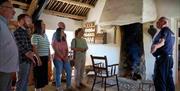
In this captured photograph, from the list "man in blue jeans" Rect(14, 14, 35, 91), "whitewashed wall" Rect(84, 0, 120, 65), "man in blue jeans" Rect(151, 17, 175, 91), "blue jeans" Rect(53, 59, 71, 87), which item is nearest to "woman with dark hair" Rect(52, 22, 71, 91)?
"blue jeans" Rect(53, 59, 71, 87)

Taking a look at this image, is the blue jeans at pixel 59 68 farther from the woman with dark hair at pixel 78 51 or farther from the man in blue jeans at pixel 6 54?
the man in blue jeans at pixel 6 54

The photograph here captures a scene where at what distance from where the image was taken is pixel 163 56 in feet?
12.6

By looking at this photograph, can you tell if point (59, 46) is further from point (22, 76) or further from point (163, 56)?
point (163, 56)

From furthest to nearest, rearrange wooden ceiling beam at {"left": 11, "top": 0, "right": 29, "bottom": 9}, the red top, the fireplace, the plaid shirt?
the fireplace, wooden ceiling beam at {"left": 11, "top": 0, "right": 29, "bottom": 9}, the red top, the plaid shirt

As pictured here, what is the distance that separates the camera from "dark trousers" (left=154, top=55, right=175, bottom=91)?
383cm

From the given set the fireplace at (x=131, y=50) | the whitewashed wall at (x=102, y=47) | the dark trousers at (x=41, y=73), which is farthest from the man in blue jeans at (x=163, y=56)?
the whitewashed wall at (x=102, y=47)

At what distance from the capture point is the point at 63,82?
19.4 feet

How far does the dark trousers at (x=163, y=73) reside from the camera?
151 inches

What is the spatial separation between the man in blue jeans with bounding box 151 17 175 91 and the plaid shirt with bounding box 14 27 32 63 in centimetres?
207

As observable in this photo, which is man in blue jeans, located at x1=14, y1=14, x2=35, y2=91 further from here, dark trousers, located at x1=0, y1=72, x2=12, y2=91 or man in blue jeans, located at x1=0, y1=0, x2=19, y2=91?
dark trousers, located at x1=0, y1=72, x2=12, y2=91

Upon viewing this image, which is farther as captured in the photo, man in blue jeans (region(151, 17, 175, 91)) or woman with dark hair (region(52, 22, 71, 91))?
woman with dark hair (region(52, 22, 71, 91))

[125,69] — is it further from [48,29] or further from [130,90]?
[48,29]

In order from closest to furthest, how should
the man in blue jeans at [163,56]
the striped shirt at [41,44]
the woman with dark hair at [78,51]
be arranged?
the man in blue jeans at [163,56] < the striped shirt at [41,44] < the woman with dark hair at [78,51]

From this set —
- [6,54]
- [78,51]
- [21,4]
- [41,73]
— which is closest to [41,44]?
[41,73]
